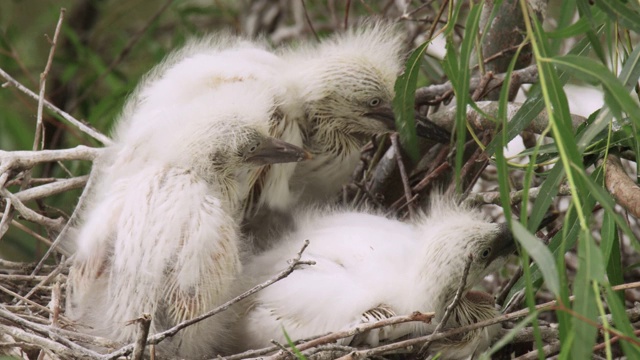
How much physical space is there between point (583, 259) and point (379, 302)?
0.60 metres

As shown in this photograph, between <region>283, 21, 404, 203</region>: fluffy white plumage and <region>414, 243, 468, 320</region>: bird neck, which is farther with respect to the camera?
<region>283, 21, 404, 203</region>: fluffy white plumage

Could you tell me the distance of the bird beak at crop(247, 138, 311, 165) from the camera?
1863mm

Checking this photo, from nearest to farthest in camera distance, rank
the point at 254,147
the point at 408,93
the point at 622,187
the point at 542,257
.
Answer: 1. the point at 542,257
2. the point at 622,187
3. the point at 408,93
4. the point at 254,147

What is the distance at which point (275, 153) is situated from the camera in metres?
1.87

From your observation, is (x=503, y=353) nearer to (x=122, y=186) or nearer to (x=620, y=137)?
(x=620, y=137)

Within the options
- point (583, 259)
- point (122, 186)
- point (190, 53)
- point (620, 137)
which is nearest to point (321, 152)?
point (190, 53)

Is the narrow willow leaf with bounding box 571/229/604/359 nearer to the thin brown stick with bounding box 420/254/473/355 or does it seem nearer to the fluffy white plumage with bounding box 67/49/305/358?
the thin brown stick with bounding box 420/254/473/355

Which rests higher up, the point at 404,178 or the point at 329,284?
the point at 404,178

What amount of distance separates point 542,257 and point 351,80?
1073 mm

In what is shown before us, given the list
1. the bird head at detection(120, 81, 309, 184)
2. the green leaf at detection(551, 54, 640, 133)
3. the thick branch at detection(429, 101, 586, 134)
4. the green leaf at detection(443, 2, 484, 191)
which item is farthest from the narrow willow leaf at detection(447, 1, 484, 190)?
the bird head at detection(120, 81, 309, 184)

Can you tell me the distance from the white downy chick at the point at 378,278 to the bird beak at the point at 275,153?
174 mm

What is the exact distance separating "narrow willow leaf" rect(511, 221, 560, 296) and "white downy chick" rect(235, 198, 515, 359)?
0.52 metres

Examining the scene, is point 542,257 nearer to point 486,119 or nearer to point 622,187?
point 622,187

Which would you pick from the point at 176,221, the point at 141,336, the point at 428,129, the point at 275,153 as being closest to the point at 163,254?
the point at 176,221
